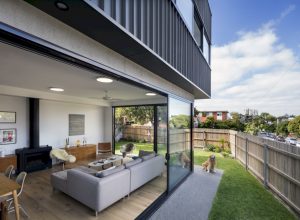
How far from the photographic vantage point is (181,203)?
3.62 metres

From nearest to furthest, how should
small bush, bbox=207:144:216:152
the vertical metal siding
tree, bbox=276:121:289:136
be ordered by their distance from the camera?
the vertical metal siding, small bush, bbox=207:144:216:152, tree, bbox=276:121:289:136


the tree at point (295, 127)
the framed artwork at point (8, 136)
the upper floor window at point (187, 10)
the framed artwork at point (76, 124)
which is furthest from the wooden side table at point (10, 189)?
the tree at point (295, 127)

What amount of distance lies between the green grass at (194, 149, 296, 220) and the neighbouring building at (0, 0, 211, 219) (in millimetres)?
1123

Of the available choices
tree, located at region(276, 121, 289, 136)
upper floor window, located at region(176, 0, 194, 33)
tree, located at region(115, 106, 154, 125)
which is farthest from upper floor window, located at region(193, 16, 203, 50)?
tree, located at region(276, 121, 289, 136)

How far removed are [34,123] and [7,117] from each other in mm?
740

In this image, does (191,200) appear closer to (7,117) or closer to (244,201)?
(244,201)

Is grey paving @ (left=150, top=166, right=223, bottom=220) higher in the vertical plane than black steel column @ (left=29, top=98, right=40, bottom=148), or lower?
lower

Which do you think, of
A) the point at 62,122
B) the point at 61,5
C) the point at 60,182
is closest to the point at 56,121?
the point at 62,122

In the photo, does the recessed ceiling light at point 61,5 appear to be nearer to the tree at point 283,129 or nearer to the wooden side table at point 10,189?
the wooden side table at point 10,189

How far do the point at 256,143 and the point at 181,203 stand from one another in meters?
3.29

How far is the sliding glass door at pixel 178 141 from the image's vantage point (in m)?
4.16

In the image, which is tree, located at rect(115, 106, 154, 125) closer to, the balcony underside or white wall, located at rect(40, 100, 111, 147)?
white wall, located at rect(40, 100, 111, 147)

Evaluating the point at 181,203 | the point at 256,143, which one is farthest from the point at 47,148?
the point at 256,143

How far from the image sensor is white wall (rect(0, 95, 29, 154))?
525 cm
